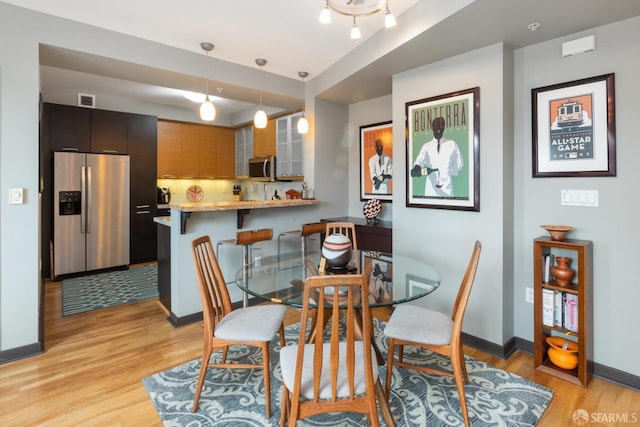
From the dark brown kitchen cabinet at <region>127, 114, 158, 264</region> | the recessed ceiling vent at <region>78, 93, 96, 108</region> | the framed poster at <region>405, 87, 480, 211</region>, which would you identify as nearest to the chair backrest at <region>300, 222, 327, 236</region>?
the framed poster at <region>405, 87, 480, 211</region>

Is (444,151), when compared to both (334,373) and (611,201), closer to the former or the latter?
(611,201)

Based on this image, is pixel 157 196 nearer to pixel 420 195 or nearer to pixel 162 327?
pixel 162 327

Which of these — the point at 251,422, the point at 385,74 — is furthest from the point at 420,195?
the point at 251,422

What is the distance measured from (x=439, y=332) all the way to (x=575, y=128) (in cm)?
179

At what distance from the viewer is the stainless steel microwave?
519 centimetres

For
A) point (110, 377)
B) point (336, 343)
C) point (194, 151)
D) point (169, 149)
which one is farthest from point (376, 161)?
point (169, 149)

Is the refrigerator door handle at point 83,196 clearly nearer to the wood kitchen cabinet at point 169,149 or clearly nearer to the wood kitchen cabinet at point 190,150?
the wood kitchen cabinet at point 169,149

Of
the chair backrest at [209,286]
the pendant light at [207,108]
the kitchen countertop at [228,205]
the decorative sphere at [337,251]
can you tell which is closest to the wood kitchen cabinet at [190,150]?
the kitchen countertop at [228,205]

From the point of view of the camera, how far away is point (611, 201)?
2.27 metres

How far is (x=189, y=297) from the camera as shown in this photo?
3.27 metres

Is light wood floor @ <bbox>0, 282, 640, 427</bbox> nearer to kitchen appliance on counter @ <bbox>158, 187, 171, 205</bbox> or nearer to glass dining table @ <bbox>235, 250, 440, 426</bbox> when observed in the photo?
glass dining table @ <bbox>235, 250, 440, 426</bbox>

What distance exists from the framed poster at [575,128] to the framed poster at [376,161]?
5.41ft

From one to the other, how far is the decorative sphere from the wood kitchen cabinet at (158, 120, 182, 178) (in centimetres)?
460

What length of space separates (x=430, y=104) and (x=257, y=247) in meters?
2.30
